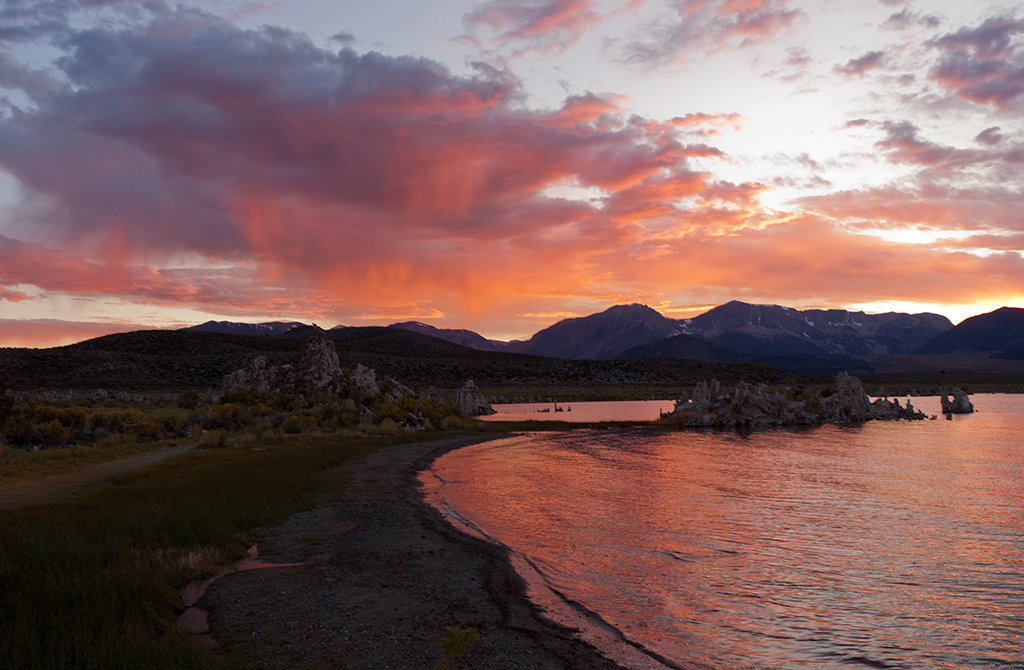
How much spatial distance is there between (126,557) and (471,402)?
218 ft

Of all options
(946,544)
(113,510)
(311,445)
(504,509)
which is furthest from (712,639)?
(311,445)

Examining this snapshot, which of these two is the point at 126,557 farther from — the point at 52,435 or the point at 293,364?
the point at 293,364

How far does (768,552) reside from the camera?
1544 centimetres

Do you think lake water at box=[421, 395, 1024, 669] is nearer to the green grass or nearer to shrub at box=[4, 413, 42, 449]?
the green grass

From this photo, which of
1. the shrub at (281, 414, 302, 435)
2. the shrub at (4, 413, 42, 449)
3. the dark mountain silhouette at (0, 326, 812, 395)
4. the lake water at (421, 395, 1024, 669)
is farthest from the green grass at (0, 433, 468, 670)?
the dark mountain silhouette at (0, 326, 812, 395)

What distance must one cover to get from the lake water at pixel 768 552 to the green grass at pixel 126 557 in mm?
6321

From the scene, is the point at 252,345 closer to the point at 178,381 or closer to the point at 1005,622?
the point at 178,381

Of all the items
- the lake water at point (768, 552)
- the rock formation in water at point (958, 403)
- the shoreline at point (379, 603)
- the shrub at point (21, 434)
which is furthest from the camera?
the rock formation in water at point (958, 403)

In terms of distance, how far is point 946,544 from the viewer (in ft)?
53.1

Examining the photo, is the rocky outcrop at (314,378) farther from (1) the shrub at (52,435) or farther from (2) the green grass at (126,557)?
(2) the green grass at (126,557)

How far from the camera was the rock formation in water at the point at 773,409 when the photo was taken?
202 ft

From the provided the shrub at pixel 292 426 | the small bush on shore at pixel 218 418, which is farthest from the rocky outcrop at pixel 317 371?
the shrub at pixel 292 426

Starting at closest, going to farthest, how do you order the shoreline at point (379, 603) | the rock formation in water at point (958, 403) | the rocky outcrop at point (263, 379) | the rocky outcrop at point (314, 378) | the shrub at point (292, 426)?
the shoreline at point (379, 603)
the shrub at point (292, 426)
the rocky outcrop at point (314, 378)
the rocky outcrop at point (263, 379)
the rock formation in water at point (958, 403)

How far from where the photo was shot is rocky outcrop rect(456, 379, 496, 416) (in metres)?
77.1
